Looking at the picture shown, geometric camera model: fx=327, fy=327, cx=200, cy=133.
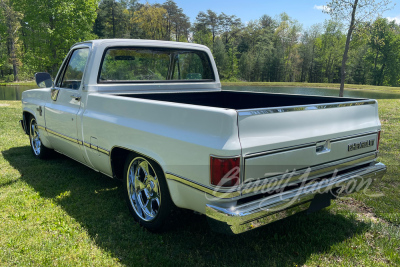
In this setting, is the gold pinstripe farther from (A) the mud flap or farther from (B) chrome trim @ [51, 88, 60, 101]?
(A) the mud flap

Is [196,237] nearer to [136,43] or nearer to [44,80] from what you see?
[136,43]

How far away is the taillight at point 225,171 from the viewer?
7.49 ft

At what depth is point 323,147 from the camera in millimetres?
2855

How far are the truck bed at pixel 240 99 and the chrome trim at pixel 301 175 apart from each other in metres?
0.82

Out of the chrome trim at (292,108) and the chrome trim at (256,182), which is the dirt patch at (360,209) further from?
the chrome trim at (292,108)

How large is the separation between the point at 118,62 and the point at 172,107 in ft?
6.43

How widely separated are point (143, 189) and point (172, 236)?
1.83ft

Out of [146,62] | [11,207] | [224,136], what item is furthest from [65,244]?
[146,62]

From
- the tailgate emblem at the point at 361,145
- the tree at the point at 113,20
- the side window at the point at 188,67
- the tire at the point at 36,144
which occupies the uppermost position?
the tree at the point at 113,20

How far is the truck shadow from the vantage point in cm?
283

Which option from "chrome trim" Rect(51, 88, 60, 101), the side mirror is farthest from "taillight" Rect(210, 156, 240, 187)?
the side mirror

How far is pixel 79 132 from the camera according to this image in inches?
156

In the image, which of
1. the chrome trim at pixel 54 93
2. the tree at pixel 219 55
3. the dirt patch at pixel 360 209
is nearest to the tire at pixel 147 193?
the chrome trim at pixel 54 93
